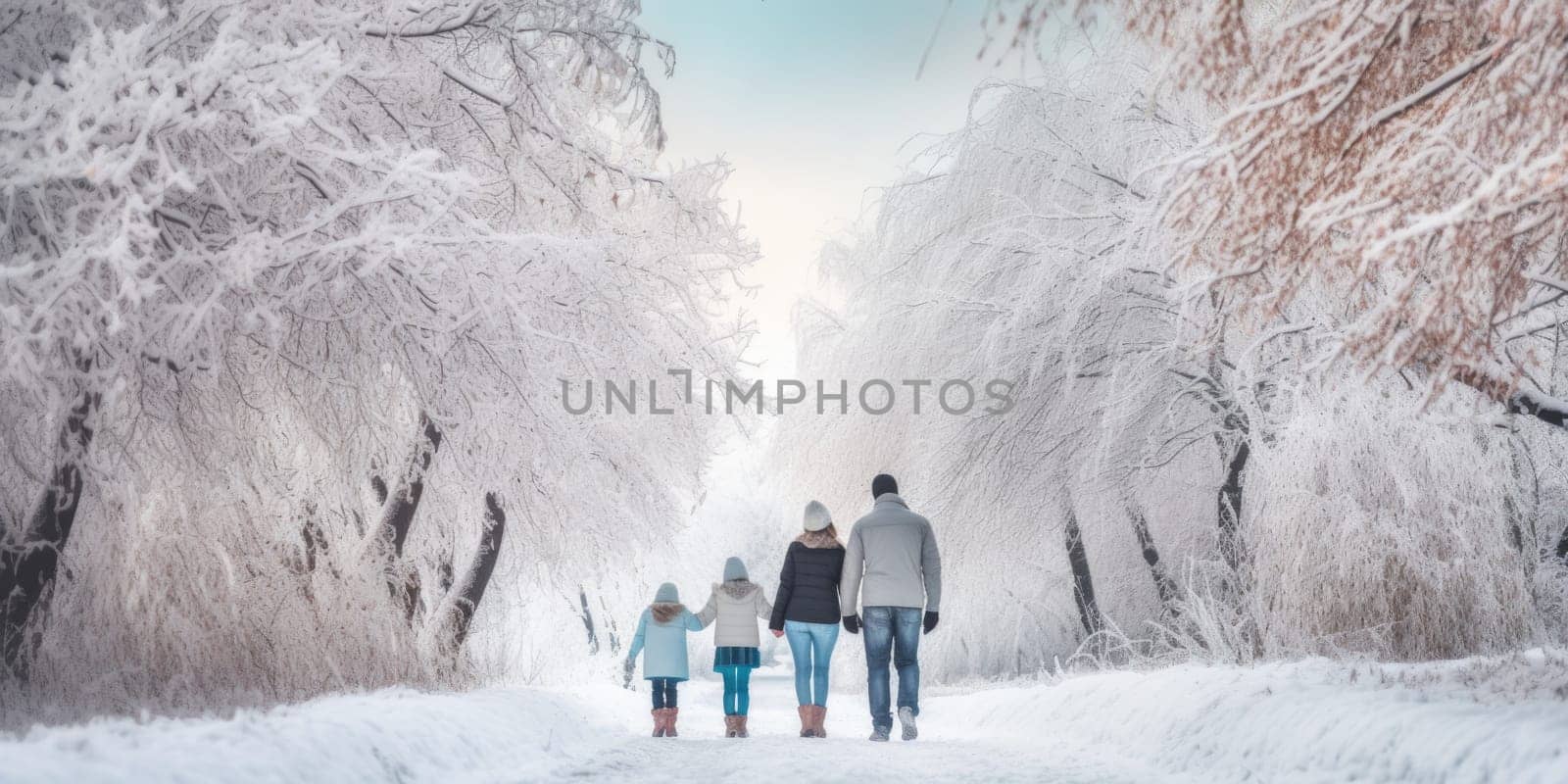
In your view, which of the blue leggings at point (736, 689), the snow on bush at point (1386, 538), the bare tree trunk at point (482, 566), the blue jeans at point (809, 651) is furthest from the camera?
the bare tree trunk at point (482, 566)

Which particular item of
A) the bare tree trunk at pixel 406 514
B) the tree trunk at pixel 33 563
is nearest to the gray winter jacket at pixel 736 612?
the bare tree trunk at pixel 406 514

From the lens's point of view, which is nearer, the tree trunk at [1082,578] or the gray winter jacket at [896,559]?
the gray winter jacket at [896,559]

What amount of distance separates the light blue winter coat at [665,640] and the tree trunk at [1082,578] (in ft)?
20.4

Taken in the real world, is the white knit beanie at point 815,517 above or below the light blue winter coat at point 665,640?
above

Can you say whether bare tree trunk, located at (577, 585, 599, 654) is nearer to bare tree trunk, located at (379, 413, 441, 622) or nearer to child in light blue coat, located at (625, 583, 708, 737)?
bare tree trunk, located at (379, 413, 441, 622)

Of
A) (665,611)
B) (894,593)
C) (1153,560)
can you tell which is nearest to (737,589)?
(665,611)

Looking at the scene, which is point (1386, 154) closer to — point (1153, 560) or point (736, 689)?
point (736, 689)

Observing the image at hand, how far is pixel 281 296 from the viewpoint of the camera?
5.84m

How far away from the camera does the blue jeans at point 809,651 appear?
941 centimetres

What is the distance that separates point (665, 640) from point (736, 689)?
2.59 feet

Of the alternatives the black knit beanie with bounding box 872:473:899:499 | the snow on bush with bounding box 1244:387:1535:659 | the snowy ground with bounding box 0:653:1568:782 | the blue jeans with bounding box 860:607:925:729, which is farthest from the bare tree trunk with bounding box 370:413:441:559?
the snow on bush with bounding box 1244:387:1535:659

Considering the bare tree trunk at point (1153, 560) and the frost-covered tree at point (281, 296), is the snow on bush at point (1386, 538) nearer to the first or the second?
the bare tree trunk at point (1153, 560)

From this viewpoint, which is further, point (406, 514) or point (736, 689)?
point (406, 514)

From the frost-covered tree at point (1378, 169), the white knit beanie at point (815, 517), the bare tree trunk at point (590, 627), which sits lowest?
the bare tree trunk at point (590, 627)
